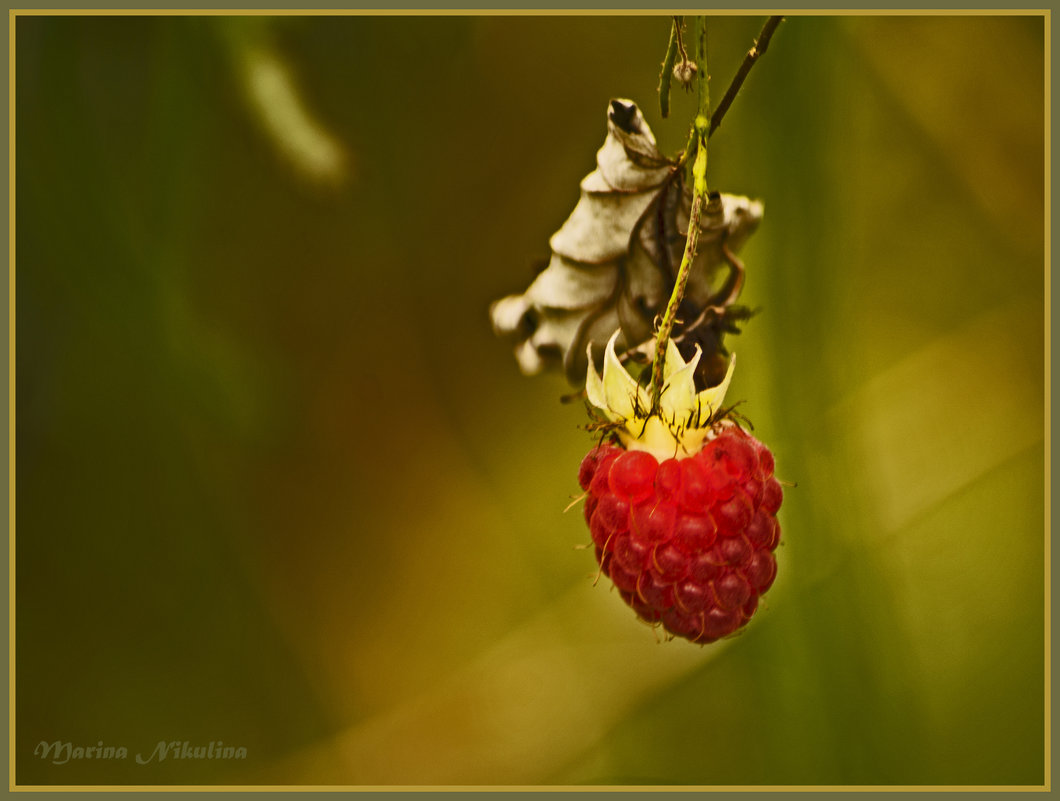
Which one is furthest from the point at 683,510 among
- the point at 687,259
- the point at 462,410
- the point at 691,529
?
the point at 462,410

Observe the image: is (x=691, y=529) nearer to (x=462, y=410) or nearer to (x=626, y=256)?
(x=626, y=256)

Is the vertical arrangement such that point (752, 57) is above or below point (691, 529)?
above

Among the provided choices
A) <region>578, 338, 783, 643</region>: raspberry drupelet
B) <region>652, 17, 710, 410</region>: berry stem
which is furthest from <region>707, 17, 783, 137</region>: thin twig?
<region>578, 338, 783, 643</region>: raspberry drupelet

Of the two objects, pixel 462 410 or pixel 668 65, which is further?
pixel 462 410

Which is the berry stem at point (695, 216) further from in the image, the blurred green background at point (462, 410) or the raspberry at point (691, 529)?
the blurred green background at point (462, 410)

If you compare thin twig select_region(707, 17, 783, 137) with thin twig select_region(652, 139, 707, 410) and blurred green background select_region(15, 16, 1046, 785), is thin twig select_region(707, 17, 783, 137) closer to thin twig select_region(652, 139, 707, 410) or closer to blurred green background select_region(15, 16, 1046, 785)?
thin twig select_region(652, 139, 707, 410)

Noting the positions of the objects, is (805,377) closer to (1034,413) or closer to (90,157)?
(1034,413)

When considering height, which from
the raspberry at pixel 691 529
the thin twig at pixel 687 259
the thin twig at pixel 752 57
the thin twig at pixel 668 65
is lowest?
the raspberry at pixel 691 529

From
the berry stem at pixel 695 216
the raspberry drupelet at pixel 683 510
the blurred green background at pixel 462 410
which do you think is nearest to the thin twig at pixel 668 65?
the berry stem at pixel 695 216
